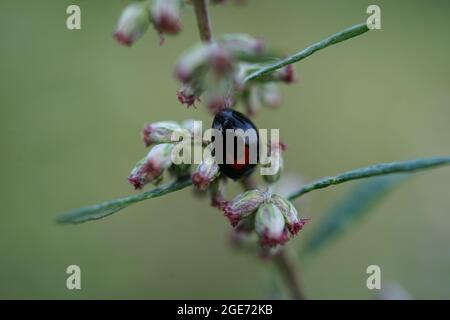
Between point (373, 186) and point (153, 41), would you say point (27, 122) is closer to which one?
point (153, 41)

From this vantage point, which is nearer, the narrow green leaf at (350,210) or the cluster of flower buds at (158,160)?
the cluster of flower buds at (158,160)

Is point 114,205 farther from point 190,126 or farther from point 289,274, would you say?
point 289,274

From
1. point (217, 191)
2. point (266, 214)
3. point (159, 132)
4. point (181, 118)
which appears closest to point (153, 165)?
point (159, 132)

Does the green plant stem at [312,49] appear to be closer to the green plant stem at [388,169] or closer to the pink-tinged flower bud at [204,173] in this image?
the pink-tinged flower bud at [204,173]

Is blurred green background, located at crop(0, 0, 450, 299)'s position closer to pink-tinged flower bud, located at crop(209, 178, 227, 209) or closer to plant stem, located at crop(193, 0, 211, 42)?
pink-tinged flower bud, located at crop(209, 178, 227, 209)

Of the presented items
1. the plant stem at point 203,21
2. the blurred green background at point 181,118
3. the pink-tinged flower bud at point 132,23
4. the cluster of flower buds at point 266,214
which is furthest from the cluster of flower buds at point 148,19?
the blurred green background at point 181,118
